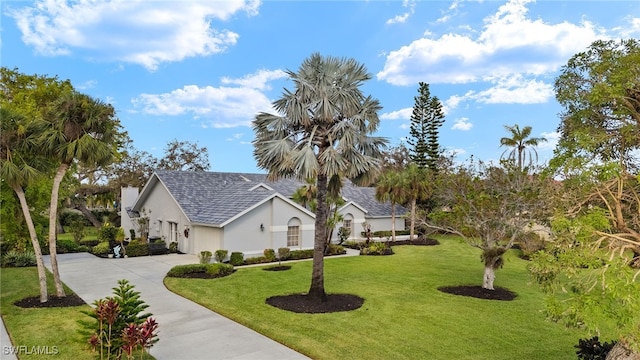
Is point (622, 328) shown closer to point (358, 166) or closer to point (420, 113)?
point (358, 166)

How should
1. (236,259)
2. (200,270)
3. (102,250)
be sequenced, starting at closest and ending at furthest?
1. (200,270)
2. (236,259)
3. (102,250)

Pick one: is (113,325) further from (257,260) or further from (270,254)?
(270,254)

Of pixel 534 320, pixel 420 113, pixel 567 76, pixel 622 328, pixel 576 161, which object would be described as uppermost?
pixel 420 113

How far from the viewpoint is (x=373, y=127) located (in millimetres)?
13148

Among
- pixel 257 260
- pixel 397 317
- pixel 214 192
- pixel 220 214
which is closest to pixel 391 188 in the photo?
pixel 214 192

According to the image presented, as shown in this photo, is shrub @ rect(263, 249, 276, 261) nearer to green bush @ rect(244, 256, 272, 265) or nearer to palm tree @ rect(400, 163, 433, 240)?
green bush @ rect(244, 256, 272, 265)

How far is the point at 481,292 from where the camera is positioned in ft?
49.7

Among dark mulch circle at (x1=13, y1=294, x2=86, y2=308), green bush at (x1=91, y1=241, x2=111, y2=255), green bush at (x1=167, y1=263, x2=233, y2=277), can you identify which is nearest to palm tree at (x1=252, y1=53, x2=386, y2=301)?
green bush at (x1=167, y1=263, x2=233, y2=277)

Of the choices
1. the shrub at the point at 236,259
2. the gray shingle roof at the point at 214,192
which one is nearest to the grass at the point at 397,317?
the shrub at the point at 236,259

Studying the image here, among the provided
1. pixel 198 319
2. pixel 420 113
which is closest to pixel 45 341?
pixel 198 319

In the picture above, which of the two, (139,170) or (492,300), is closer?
(492,300)

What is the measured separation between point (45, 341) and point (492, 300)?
529 inches

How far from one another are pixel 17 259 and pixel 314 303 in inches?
674

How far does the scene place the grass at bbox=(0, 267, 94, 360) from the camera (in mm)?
8656
